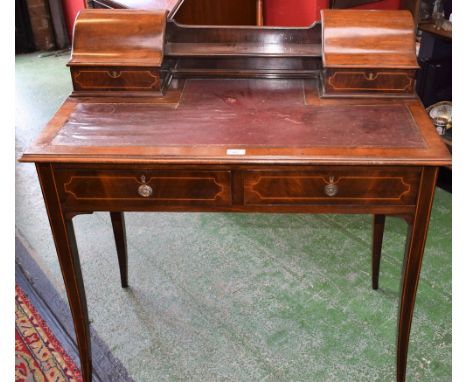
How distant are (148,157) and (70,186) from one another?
29cm

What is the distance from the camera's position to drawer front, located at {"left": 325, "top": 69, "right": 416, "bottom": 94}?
1.77 metres

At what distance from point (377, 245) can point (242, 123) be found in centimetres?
101

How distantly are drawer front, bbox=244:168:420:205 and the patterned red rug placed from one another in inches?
43.5

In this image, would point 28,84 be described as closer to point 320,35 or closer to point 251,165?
point 320,35

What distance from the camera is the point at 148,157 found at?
4.88ft

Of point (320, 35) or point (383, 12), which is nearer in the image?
point (383, 12)

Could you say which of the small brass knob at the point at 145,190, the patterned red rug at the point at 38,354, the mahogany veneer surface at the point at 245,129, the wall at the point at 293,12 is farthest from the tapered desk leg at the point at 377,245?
the wall at the point at 293,12

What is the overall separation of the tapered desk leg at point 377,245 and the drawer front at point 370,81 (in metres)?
0.65

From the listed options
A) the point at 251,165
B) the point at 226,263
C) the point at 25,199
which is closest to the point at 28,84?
the point at 25,199

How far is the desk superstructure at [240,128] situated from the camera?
59.2 inches

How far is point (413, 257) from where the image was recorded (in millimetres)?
1649

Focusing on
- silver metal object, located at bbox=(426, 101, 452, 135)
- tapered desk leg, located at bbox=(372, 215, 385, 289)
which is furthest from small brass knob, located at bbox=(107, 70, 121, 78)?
silver metal object, located at bbox=(426, 101, 452, 135)

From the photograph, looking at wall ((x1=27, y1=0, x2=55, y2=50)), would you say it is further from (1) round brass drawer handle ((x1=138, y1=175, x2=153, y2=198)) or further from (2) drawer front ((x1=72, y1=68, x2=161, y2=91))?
(1) round brass drawer handle ((x1=138, y1=175, x2=153, y2=198))

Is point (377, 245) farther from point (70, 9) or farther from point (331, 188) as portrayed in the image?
point (70, 9)
